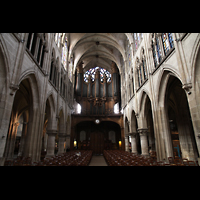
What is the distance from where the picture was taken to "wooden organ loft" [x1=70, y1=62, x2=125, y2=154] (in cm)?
2438

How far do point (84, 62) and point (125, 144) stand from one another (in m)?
20.2

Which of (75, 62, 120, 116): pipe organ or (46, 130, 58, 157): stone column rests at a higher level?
(75, 62, 120, 116): pipe organ

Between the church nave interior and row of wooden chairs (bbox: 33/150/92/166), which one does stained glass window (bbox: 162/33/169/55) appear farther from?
row of wooden chairs (bbox: 33/150/92/166)

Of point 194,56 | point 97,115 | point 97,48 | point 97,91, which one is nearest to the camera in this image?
point 194,56

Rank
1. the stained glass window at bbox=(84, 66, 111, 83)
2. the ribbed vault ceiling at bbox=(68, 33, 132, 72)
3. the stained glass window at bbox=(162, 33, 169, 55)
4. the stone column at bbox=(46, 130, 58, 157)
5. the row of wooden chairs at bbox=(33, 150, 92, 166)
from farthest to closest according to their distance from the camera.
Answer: the stained glass window at bbox=(84, 66, 111, 83)
the ribbed vault ceiling at bbox=(68, 33, 132, 72)
the stone column at bbox=(46, 130, 58, 157)
the stained glass window at bbox=(162, 33, 169, 55)
the row of wooden chairs at bbox=(33, 150, 92, 166)

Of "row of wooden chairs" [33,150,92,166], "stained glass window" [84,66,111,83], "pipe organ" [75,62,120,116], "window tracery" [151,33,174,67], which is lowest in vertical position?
"row of wooden chairs" [33,150,92,166]

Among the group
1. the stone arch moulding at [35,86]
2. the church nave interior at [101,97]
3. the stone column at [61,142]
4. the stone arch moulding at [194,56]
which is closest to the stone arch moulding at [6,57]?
the church nave interior at [101,97]

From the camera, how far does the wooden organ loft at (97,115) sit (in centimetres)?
2438

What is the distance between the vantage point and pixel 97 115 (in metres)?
24.2

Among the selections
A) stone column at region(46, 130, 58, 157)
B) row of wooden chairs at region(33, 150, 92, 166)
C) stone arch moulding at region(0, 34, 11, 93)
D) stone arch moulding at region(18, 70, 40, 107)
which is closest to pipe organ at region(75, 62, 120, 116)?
stone column at region(46, 130, 58, 157)

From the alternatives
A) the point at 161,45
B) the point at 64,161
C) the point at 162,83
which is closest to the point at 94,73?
the point at 161,45

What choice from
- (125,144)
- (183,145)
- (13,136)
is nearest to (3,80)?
(13,136)

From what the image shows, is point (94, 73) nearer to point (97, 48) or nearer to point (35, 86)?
point (97, 48)

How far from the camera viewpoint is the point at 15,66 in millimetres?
7055
